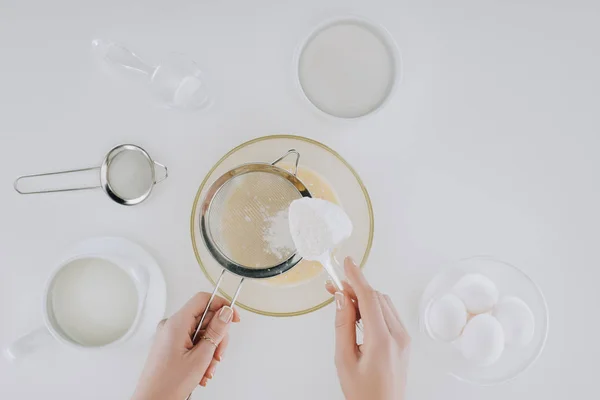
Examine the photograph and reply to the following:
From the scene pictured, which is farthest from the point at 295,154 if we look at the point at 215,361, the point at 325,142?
the point at 215,361

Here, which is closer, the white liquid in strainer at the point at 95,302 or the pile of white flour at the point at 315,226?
the pile of white flour at the point at 315,226

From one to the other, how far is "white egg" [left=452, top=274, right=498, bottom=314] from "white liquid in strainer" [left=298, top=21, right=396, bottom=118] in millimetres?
356

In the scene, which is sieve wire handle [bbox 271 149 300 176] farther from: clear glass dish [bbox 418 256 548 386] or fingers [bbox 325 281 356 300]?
clear glass dish [bbox 418 256 548 386]

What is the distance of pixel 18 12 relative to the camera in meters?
0.96

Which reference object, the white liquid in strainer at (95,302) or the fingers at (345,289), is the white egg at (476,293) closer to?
the fingers at (345,289)

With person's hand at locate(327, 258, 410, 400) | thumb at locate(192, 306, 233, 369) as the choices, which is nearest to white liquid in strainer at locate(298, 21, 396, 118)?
person's hand at locate(327, 258, 410, 400)

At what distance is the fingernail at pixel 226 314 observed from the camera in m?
0.84

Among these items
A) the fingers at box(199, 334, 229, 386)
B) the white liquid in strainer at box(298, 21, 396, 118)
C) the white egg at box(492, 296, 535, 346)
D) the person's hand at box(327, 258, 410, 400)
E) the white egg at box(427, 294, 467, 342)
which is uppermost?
the white liquid in strainer at box(298, 21, 396, 118)

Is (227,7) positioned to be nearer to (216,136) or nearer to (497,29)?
(216,136)

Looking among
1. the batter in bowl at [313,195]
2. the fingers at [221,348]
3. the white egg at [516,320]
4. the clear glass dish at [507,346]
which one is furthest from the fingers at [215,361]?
the white egg at [516,320]

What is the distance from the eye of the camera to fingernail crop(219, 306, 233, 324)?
0.84m

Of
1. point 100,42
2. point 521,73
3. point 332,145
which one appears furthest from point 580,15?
point 100,42

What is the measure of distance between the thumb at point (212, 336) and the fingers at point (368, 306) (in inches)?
8.4

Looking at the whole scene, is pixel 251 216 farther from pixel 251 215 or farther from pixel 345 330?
pixel 345 330
